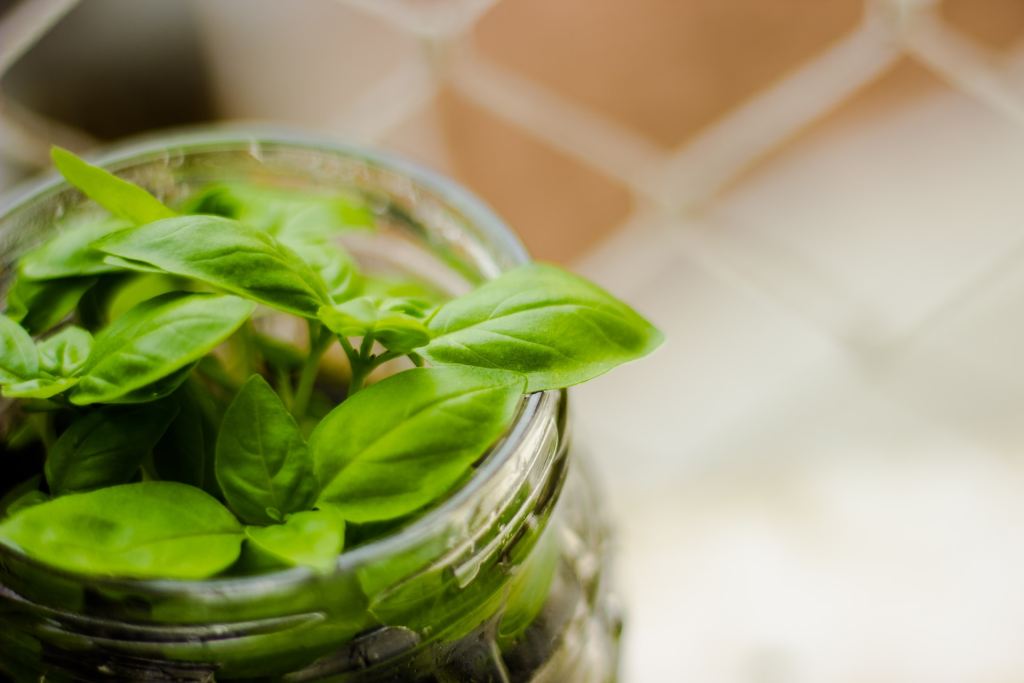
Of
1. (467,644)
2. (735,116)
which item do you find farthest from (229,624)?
(735,116)

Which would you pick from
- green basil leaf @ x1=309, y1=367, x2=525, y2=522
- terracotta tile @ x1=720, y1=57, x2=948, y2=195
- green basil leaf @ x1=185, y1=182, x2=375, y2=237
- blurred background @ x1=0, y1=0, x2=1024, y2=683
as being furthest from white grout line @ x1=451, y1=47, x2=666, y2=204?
green basil leaf @ x1=309, y1=367, x2=525, y2=522

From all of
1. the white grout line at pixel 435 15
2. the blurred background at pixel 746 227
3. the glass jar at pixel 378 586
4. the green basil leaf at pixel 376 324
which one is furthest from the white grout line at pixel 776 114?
the green basil leaf at pixel 376 324

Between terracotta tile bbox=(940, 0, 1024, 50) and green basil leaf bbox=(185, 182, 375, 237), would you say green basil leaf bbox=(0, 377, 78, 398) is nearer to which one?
green basil leaf bbox=(185, 182, 375, 237)

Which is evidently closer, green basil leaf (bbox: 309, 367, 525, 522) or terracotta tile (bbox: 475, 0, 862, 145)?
green basil leaf (bbox: 309, 367, 525, 522)

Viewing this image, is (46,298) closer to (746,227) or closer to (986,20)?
(746,227)

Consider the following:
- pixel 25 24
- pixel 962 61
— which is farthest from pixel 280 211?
pixel 962 61

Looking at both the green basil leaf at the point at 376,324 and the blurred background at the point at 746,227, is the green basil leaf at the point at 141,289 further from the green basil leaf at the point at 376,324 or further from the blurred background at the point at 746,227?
the blurred background at the point at 746,227
